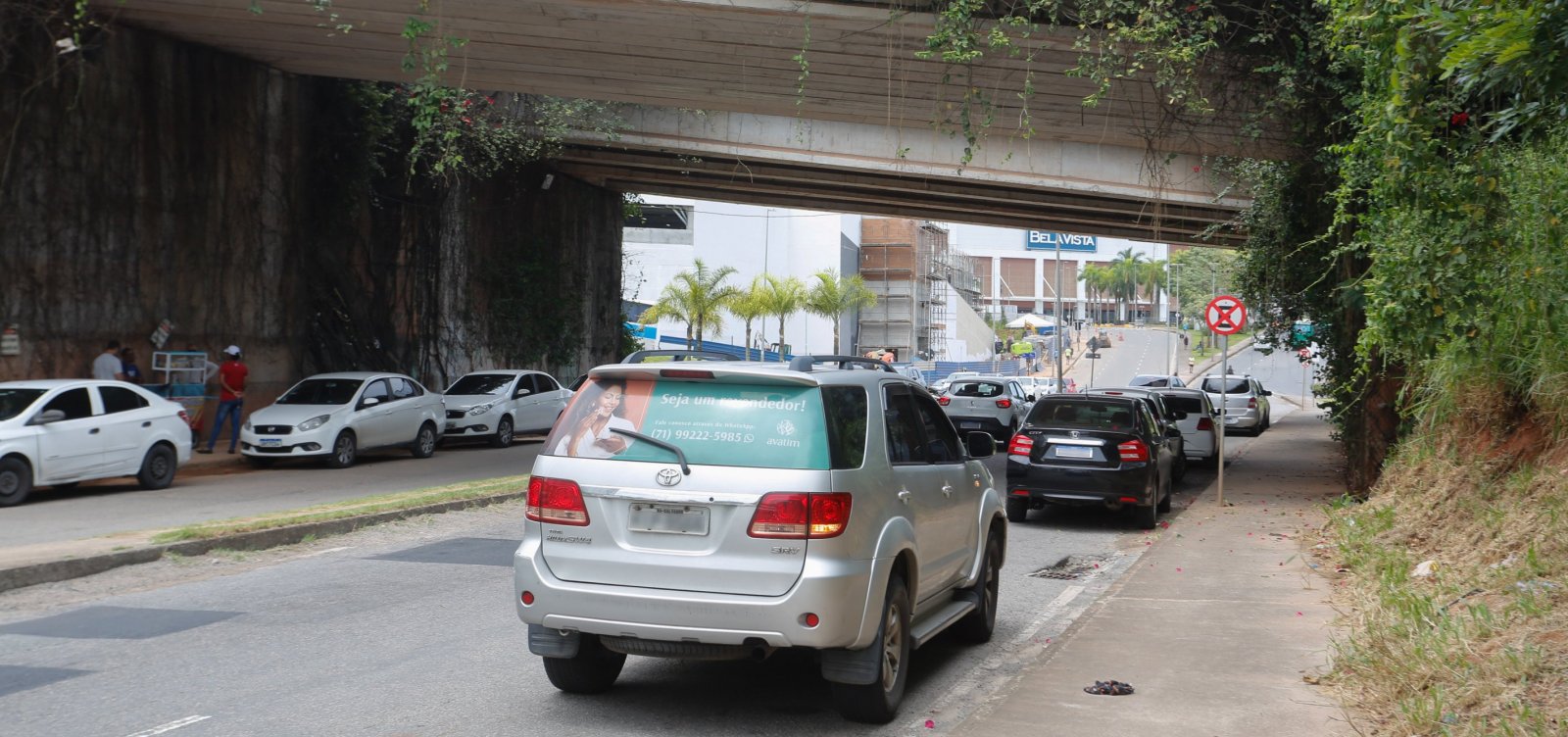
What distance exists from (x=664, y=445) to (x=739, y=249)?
6588 cm

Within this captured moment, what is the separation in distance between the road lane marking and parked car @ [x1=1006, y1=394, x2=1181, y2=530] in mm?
10323

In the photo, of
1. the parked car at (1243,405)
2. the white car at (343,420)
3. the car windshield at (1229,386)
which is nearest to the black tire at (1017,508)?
the white car at (343,420)

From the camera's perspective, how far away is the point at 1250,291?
2422cm

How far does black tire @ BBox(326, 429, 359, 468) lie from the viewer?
66.5 ft

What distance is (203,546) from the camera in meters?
11.0

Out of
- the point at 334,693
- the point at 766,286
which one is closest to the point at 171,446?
the point at 334,693

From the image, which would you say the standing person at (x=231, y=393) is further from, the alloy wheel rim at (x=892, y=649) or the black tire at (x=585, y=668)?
the alloy wheel rim at (x=892, y=649)

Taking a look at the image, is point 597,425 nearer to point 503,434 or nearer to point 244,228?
point 244,228

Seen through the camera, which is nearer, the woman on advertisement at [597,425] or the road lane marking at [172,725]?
the road lane marking at [172,725]

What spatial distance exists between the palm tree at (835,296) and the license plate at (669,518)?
60.3m

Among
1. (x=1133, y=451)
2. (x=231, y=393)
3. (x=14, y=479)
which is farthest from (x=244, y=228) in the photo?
(x=1133, y=451)

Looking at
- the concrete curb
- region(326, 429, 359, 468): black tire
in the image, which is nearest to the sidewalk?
the concrete curb

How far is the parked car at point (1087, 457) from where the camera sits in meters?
14.6

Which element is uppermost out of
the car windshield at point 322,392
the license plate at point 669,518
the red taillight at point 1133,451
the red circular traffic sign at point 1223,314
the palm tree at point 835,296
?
the palm tree at point 835,296
